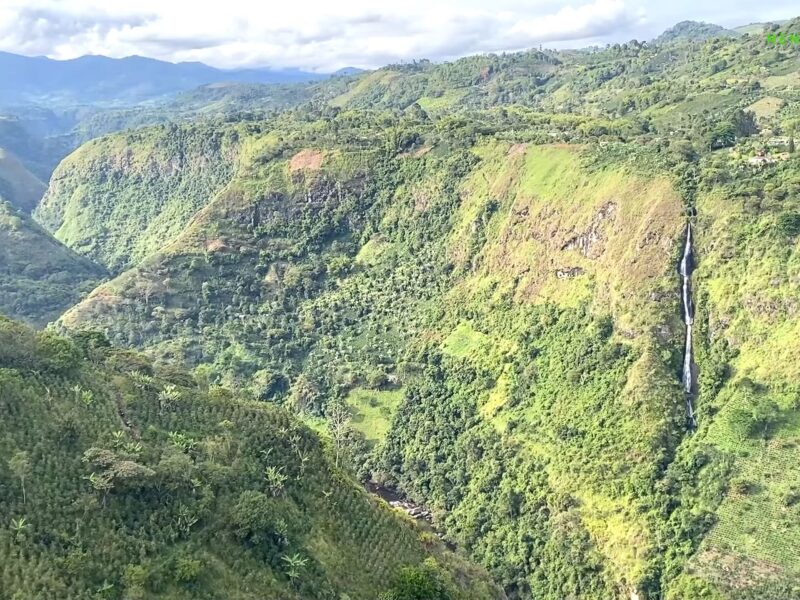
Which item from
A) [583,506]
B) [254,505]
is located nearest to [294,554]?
[254,505]

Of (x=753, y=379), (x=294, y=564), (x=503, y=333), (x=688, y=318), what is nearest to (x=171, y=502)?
(x=294, y=564)

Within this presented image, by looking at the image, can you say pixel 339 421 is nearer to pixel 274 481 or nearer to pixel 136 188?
pixel 274 481

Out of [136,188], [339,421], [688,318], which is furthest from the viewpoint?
[136,188]

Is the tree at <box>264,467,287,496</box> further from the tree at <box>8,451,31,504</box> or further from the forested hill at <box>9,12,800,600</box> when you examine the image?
the tree at <box>8,451,31,504</box>

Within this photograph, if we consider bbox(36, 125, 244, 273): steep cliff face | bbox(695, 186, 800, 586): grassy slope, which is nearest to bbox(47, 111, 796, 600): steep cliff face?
bbox(695, 186, 800, 586): grassy slope

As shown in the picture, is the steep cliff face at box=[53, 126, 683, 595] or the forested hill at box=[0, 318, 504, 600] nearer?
the forested hill at box=[0, 318, 504, 600]

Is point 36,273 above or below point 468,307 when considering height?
Answer: below
